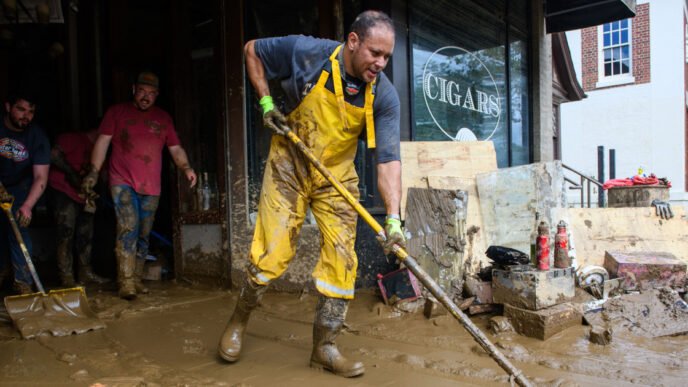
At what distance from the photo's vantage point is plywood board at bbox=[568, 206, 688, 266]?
4.89 m

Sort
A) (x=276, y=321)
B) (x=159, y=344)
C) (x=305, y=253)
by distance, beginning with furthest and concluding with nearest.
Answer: (x=305, y=253) < (x=276, y=321) < (x=159, y=344)

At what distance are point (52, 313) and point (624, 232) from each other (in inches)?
Answer: 201

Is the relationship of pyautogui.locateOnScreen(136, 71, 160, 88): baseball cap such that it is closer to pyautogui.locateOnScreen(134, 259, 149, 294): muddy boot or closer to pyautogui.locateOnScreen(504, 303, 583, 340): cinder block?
pyautogui.locateOnScreen(134, 259, 149, 294): muddy boot

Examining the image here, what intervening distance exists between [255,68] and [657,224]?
4412mm

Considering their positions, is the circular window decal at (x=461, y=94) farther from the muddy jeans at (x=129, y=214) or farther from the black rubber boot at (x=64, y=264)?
the black rubber boot at (x=64, y=264)

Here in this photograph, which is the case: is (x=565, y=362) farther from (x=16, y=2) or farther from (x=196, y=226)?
(x=16, y=2)

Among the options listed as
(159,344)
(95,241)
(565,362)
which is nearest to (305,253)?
(159,344)

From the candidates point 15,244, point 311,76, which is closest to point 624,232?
point 311,76

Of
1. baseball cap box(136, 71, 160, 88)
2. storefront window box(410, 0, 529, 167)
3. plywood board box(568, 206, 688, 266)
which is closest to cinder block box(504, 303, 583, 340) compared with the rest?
plywood board box(568, 206, 688, 266)

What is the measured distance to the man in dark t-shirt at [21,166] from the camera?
13.1ft

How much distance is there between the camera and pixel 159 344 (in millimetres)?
3012

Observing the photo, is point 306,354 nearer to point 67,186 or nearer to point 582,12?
point 67,186

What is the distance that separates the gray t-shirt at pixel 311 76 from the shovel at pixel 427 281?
0.25m

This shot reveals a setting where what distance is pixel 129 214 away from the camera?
164 inches
